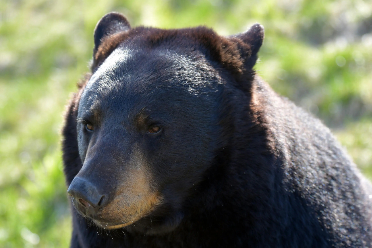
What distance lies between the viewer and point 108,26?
12.7 ft

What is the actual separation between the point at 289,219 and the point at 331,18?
4534 millimetres

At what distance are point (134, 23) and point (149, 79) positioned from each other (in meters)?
5.11

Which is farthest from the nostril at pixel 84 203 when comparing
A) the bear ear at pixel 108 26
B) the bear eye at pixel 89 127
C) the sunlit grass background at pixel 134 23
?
the sunlit grass background at pixel 134 23

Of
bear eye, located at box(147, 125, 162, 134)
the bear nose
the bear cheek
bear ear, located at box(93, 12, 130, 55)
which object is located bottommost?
the bear nose

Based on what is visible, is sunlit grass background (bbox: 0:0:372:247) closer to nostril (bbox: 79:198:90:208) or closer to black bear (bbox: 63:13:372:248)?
black bear (bbox: 63:13:372:248)

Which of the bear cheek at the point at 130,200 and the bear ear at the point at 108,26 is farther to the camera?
the bear ear at the point at 108,26

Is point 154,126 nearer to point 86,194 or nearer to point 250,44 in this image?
point 86,194

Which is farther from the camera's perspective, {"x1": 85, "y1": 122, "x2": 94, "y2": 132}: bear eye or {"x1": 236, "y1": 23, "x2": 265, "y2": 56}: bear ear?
{"x1": 236, "y1": 23, "x2": 265, "y2": 56}: bear ear

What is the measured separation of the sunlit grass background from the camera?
6.18 m

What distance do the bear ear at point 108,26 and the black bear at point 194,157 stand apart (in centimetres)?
27

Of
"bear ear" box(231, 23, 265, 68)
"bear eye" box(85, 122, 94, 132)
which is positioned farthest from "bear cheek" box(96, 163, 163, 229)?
"bear ear" box(231, 23, 265, 68)

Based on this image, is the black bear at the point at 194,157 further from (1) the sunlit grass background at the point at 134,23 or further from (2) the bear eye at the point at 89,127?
(1) the sunlit grass background at the point at 134,23

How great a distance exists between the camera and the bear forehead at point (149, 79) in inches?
121

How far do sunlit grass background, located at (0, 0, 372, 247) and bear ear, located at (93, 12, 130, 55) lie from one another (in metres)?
2.88
